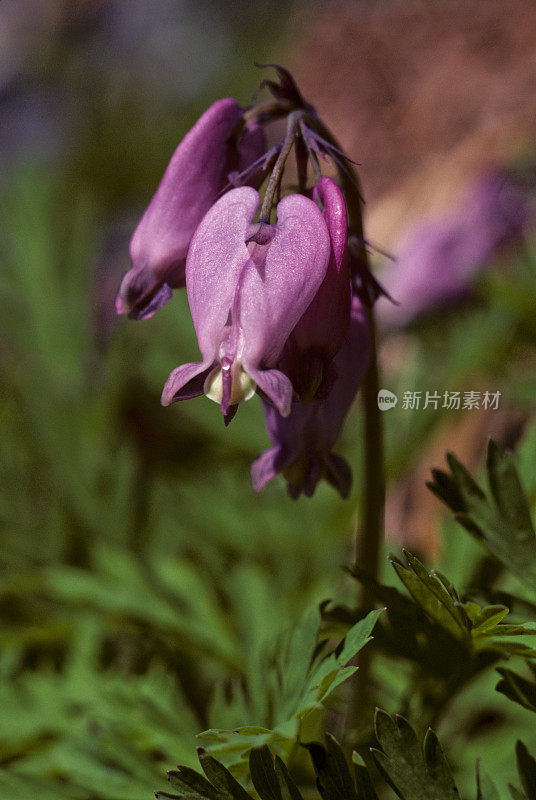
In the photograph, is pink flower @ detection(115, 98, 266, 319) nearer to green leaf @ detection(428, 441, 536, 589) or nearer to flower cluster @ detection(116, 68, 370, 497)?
flower cluster @ detection(116, 68, 370, 497)

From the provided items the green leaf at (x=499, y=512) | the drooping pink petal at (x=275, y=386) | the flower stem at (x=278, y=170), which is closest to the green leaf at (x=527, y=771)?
the green leaf at (x=499, y=512)

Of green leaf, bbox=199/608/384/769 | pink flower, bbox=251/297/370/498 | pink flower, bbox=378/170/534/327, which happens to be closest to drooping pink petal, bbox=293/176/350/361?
pink flower, bbox=251/297/370/498

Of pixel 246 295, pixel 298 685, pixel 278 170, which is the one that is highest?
pixel 278 170

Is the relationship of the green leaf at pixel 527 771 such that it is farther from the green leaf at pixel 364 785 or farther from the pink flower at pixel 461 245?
the pink flower at pixel 461 245

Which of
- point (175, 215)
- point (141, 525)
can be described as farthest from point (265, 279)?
point (141, 525)

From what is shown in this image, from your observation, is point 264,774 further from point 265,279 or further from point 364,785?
point 265,279

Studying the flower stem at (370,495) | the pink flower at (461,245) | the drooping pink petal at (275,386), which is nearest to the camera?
the drooping pink petal at (275,386)
